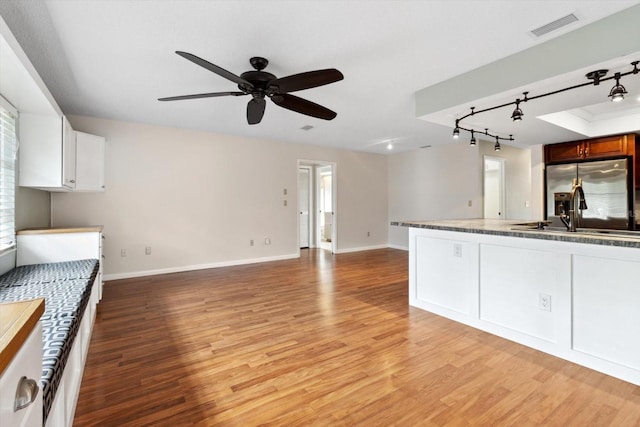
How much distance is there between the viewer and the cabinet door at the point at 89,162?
3.68m

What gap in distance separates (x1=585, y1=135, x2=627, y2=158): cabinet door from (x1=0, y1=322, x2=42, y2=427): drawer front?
6430 millimetres

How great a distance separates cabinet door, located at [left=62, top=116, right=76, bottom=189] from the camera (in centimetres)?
310

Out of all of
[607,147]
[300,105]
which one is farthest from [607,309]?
[607,147]

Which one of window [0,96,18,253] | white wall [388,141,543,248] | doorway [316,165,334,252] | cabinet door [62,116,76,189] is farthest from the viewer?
doorway [316,165,334,252]

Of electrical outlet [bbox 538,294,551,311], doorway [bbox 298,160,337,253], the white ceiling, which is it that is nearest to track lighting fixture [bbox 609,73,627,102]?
the white ceiling

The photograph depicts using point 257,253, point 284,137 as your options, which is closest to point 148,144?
point 284,137

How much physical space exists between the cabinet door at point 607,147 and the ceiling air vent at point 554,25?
352 centimetres

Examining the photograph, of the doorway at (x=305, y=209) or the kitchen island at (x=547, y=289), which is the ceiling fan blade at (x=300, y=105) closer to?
the kitchen island at (x=547, y=289)

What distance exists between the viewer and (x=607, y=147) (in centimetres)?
455

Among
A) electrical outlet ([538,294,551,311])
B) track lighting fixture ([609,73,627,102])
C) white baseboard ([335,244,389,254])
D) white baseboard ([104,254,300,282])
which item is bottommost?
white baseboard ([104,254,300,282])

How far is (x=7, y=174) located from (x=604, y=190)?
7296 millimetres

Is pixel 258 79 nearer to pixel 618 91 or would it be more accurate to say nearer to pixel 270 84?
pixel 270 84

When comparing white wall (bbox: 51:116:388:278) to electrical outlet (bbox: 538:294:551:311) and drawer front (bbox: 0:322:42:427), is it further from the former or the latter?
electrical outlet (bbox: 538:294:551:311)

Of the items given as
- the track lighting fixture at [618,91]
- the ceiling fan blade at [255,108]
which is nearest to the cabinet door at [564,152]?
the track lighting fixture at [618,91]
